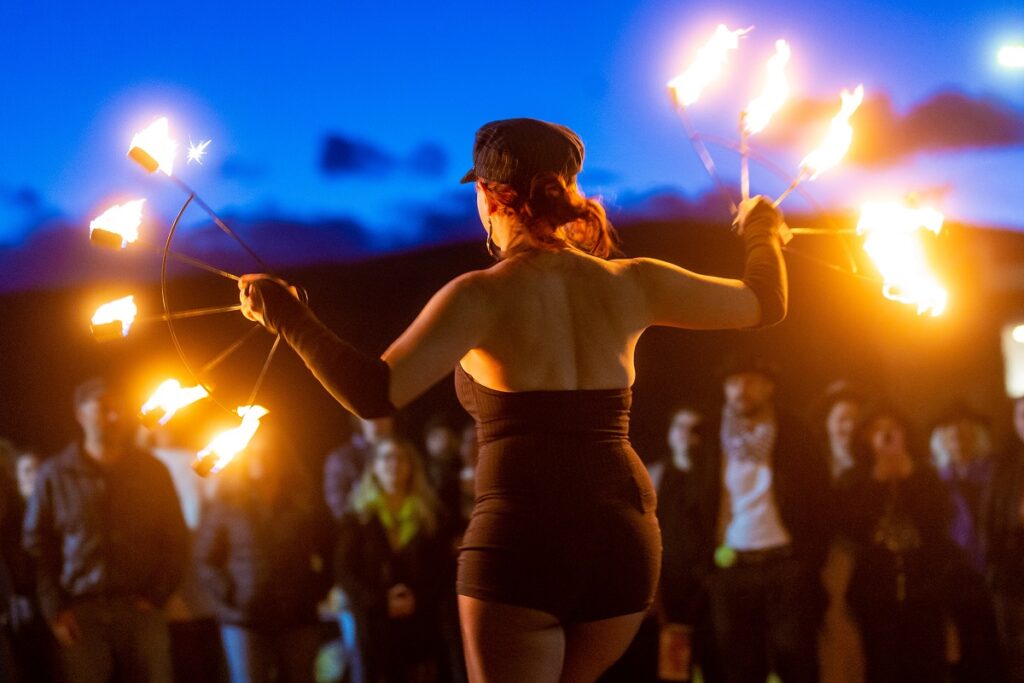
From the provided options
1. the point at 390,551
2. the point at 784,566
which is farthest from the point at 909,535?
the point at 390,551

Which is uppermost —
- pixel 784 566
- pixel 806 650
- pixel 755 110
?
pixel 755 110

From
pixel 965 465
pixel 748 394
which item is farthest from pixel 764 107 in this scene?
pixel 965 465

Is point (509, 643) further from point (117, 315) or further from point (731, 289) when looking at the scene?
point (117, 315)

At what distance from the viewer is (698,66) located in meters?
2.80

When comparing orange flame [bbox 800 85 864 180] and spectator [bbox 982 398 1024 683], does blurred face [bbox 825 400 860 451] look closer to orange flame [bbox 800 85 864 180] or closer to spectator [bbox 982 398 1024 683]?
spectator [bbox 982 398 1024 683]

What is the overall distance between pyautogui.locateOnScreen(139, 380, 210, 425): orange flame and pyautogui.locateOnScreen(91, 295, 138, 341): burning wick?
142mm

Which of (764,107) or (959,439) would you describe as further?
(959,439)

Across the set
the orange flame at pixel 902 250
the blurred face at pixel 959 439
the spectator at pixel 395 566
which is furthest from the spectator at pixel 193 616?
the orange flame at pixel 902 250

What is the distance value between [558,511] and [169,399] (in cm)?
89

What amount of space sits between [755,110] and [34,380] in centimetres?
532

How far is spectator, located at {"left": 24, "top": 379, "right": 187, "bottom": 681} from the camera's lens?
532 centimetres

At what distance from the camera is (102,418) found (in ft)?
17.9

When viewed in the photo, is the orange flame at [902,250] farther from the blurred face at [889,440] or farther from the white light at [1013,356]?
the white light at [1013,356]

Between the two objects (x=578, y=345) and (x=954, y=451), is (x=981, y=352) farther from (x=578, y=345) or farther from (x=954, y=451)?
(x=578, y=345)
